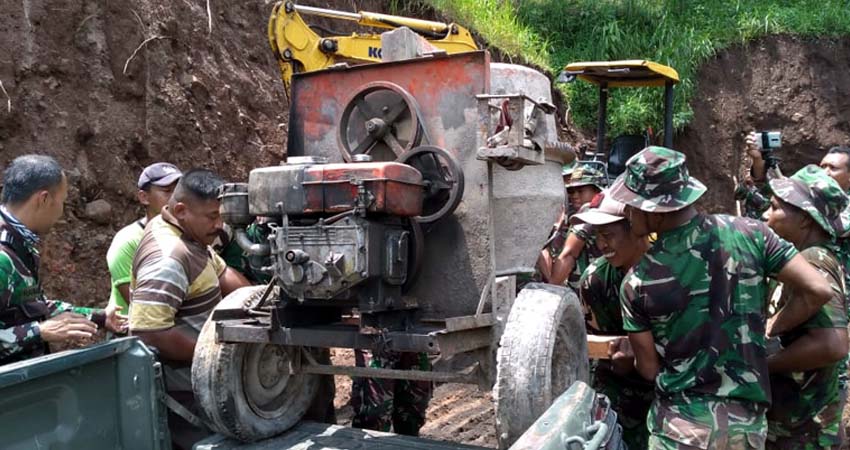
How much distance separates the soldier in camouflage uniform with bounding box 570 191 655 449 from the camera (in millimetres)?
3229

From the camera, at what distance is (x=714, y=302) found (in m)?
2.74

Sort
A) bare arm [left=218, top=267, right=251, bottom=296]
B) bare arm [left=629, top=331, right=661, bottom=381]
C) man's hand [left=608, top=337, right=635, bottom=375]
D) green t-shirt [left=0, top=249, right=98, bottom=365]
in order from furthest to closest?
1. bare arm [left=218, top=267, right=251, bottom=296]
2. man's hand [left=608, top=337, right=635, bottom=375]
3. green t-shirt [left=0, top=249, right=98, bottom=365]
4. bare arm [left=629, top=331, right=661, bottom=381]

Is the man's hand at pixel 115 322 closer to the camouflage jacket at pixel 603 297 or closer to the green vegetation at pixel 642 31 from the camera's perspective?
the camouflage jacket at pixel 603 297

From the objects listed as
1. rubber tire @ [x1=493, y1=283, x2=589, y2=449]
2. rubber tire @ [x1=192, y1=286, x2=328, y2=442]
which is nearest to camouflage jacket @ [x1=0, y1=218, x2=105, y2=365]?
rubber tire @ [x1=192, y1=286, x2=328, y2=442]

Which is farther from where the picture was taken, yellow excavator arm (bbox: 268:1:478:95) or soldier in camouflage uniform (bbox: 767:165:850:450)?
yellow excavator arm (bbox: 268:1:478:95)

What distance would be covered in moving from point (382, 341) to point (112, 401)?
103 cm

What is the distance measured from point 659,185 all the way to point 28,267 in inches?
101

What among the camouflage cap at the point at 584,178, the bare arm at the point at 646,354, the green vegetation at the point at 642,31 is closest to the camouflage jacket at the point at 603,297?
the bare arm at the point at 646,354

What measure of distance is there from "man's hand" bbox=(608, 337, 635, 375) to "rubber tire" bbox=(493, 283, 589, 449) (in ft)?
0.98

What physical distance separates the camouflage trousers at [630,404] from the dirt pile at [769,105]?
1073 cm

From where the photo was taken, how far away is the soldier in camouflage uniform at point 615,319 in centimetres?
323

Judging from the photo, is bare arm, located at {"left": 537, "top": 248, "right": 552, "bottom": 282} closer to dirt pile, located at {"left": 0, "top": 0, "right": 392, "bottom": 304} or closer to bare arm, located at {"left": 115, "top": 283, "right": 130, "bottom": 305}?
bare arm, located at {"left": 115, "top": 283, "right": 130, "bottom": 305}

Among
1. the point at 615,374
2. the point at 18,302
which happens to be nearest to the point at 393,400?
the point at 615,374

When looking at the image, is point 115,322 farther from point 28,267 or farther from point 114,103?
point 114,103
